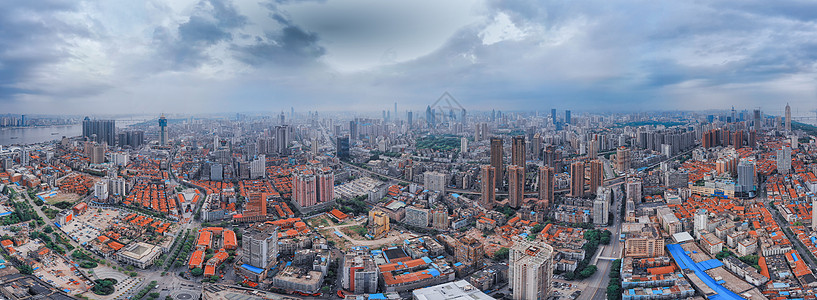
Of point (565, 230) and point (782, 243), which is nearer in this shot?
point (782, 243)

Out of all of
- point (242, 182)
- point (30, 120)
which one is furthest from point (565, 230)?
point (30, 120)

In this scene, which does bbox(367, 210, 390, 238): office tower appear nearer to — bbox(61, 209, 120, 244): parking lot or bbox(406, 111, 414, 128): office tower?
bbox(61, 209, 120, 244): parking lot

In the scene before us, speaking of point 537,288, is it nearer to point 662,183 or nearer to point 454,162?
point 662,183

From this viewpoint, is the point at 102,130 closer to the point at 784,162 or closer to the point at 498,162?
the point at 498,162

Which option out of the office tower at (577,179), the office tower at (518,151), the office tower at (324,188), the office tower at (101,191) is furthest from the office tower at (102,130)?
the office tower at (577,179)

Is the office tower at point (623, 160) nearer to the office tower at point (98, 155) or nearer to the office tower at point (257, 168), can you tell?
the office tower at point (257, 168)

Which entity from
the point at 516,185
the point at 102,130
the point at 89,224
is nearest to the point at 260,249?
the point at 89,224
